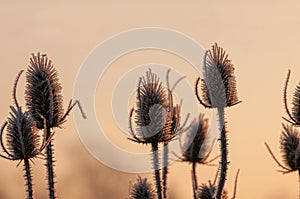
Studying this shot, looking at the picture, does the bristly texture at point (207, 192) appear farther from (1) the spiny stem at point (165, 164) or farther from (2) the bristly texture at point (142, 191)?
(2) the bristly texture at point (142, 191)

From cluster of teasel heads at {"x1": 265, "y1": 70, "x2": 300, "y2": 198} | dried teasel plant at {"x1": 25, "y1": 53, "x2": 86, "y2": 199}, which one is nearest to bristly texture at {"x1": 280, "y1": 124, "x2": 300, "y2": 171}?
cluster of teasel heads at {"x1": 265, "y1": 70, "x2": 300, "y2": 198}

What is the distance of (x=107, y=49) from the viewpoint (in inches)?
650

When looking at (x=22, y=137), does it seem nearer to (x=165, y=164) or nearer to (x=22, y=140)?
(x=22, y=140)

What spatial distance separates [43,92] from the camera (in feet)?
53.6

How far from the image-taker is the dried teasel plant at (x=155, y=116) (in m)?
16.3

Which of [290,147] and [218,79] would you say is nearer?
[218,79]

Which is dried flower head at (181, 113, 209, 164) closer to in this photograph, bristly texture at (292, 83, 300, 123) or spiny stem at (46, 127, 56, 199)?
bristly texture at (292, 83, 300, 123)

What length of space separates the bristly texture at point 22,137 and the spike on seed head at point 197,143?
359cm

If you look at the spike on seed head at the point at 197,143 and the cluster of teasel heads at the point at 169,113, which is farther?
the spike on seed head at the point at 197,143

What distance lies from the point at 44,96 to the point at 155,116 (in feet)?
5.95

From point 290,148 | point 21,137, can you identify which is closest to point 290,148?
point 290,148

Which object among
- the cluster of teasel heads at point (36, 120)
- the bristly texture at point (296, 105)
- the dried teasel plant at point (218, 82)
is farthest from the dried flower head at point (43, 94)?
the bristly texture at point (296, 105)

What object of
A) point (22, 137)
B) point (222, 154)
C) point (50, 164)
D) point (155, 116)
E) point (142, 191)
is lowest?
point (142, 191)

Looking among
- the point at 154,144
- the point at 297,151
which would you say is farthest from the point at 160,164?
the point at 297,151
